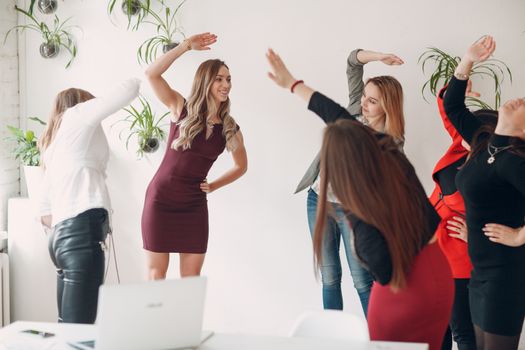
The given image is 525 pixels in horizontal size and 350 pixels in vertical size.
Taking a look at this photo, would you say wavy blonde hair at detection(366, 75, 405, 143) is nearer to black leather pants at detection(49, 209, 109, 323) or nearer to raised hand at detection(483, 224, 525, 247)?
raised hand at detection(483, 224, 525, 247)

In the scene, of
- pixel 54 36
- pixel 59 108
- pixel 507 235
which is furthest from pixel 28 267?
pixel 507 235

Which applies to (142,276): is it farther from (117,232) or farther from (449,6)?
(449,6)

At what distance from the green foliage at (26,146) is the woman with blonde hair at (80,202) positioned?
1.22m

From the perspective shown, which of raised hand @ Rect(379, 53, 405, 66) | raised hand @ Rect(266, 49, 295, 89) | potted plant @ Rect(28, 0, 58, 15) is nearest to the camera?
raised hand @ Rect(266, 49, 295, 89)

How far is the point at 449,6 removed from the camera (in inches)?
179

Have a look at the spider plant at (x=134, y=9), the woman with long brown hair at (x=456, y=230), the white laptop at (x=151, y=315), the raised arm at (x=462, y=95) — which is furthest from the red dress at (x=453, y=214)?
the spider plant at (x=134, y=9)

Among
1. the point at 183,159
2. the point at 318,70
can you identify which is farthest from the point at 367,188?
the point at 318,70

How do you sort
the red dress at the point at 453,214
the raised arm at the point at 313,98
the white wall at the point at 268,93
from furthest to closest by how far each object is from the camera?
the white wall at the point at 268,93 < the red dress at the point at 453,214 < the raised arm at the point at 313,98

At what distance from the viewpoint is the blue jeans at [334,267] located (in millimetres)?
4379

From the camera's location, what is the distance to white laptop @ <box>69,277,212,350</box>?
2.27 meters

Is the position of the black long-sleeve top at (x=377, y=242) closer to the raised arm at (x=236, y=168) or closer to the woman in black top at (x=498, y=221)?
the woman in black top at (x=498, y=221)

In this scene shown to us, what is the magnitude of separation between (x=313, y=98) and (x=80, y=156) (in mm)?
1408

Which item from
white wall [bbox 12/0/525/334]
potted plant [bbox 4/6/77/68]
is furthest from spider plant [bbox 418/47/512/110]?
potted plant [bbox 4/6/77/68]

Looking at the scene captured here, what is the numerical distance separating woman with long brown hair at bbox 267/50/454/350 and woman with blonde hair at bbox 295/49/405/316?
1502 mm
